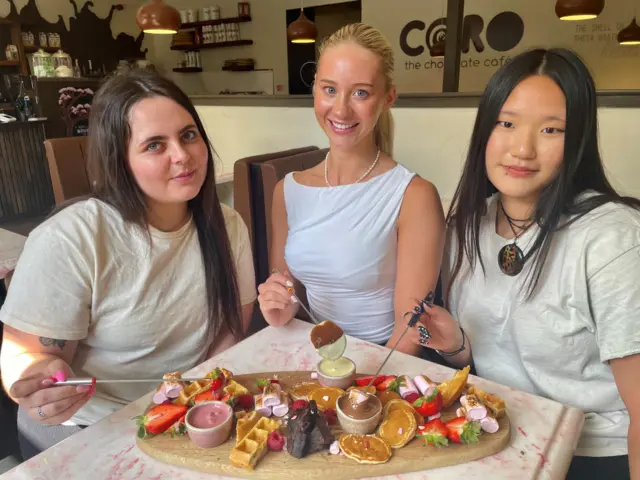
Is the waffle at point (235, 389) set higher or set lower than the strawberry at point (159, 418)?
higher

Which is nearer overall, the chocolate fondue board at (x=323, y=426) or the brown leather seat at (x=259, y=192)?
the chocolate fondue board at (x=323, y=426)

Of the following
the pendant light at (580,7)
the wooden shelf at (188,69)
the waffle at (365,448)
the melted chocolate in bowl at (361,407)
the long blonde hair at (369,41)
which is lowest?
the waffle at (365,448)

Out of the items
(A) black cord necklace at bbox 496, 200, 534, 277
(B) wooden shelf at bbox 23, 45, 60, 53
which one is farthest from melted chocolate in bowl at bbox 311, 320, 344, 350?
(B) wooden shelf at bbox 23, 45, 60, 53

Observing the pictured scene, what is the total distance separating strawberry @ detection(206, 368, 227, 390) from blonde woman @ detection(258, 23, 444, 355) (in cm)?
29

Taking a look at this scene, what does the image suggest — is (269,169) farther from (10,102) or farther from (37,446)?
(10,102)

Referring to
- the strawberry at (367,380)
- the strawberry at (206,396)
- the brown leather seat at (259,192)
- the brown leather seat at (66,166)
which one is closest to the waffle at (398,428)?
the strawberry at (367,380)

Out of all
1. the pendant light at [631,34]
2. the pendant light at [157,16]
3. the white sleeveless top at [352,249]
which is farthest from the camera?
the pendant light at [631,34]

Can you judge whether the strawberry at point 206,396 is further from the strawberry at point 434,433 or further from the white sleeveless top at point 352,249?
the white sleeveless top at point 352,249

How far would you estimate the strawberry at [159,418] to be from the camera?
38.7 inches

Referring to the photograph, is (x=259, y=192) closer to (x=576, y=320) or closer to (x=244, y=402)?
(x=244, y=402)

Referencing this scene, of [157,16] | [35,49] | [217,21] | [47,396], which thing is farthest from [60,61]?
[47,396]

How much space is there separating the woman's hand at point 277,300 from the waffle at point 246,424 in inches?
15.7

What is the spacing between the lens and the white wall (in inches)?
99.5

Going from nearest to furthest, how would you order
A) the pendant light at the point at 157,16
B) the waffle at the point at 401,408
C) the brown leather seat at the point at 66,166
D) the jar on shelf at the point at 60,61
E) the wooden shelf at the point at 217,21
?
the waffle at the point at 401,408, the brown leather seat at the point at 66,166, the pendant light at the point at 157,16, the jar on shelf at the point at 60,61, the wooden shelf at the point at 217,21
